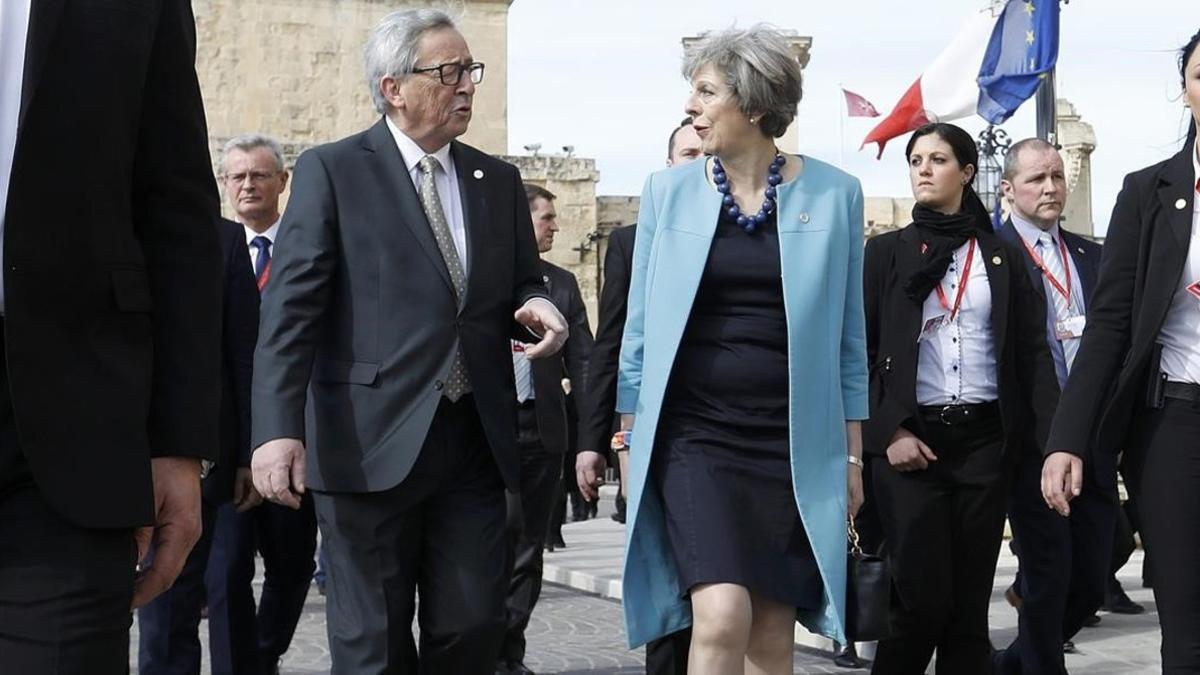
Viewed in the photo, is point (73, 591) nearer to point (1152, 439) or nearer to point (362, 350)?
point (362, 350)

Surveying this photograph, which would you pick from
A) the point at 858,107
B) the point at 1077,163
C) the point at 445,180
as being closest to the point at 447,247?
the point at 445,180

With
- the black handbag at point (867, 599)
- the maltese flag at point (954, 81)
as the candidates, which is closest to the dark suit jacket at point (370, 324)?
the black handbag at point (867, 599)

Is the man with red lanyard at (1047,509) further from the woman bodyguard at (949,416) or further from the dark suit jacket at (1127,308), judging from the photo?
the dark suit jacket at (1127,308)

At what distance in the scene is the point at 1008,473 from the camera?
21.6 ft

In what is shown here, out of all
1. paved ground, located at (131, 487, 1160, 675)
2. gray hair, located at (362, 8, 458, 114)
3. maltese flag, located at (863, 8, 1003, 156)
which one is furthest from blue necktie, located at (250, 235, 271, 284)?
maltese flag, located at (863, 8, 1003, 156)

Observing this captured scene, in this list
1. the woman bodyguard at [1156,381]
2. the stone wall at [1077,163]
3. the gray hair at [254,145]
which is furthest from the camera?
the stone wall at [1077,163]

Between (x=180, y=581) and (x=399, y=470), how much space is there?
1972 millimetres

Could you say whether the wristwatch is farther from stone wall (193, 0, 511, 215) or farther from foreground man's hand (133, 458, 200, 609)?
stone wall (193, 0, 511, 215)

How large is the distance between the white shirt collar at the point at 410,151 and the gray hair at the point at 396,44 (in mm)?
77

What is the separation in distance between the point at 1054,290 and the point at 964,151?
3.90 ft

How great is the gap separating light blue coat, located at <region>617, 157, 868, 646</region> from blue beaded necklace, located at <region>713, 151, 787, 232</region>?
0.03 meters

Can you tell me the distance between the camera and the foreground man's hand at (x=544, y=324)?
517cm

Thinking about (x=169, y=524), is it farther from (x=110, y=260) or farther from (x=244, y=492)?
(x=244, y=492)

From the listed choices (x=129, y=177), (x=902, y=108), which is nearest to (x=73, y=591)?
(x=129, y=177)
